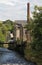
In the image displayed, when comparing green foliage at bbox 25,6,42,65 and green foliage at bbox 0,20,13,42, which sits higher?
green foliage at bbox 25,6,42,65

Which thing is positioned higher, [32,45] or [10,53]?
[32,45]

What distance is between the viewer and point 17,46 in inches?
1024

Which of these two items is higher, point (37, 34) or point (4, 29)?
point (37, 34)

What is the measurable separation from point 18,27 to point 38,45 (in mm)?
20037

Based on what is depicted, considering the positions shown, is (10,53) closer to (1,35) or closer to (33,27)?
(1,35)

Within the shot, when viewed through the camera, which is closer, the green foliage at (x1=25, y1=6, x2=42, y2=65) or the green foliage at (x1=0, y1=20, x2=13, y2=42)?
the green foliage at (x1=25, y1=6, x2=42, y2=65)

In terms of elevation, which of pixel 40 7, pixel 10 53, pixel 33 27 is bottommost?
pixel 10 53

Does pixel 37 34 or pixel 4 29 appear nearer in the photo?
pixel 37 34

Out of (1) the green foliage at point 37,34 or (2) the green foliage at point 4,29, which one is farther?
(2) the green foliage at point 4,29

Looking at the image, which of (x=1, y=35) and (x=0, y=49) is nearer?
(x=0, y=49)

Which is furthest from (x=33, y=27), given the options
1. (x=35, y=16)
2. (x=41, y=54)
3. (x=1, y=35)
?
(x=1, y=35)

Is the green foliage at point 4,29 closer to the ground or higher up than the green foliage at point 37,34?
closer to the ground

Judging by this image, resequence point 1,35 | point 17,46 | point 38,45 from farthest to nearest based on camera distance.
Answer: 1. point 1,35
2. point 17,46
3. point 38,45

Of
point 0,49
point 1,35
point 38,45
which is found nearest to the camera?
point 38,45
